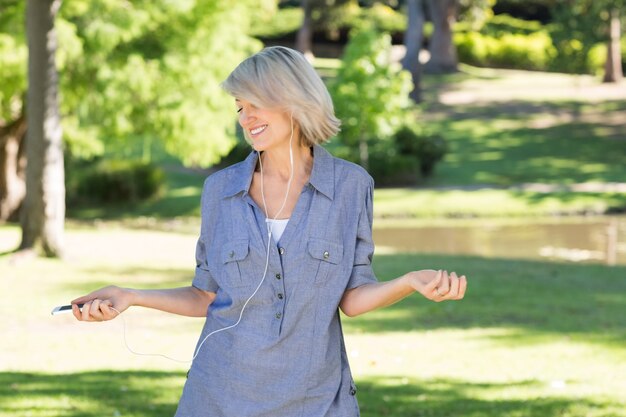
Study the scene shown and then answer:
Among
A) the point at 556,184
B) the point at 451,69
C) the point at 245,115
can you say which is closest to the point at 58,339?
the point at 245,115

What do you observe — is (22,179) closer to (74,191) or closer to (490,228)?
(74,191)

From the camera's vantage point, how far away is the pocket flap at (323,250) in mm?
3494

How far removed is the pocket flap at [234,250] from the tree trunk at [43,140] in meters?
13.4

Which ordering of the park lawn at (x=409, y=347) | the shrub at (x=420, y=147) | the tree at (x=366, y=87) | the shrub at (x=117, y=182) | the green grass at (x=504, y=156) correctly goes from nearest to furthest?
1. the park lawn at (x=409, y=347)
2. the green grass at (x=504, y=156)
3. the shrub at (x=117, y=182)
4. the tree at (x=366, y=87)
5. the shrub at (x=420, y=147)

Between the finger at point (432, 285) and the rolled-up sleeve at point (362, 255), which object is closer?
the finger at point (432, 285)

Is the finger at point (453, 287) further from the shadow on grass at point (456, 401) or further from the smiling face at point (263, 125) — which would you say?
the shadow on grass at point (456, 401)

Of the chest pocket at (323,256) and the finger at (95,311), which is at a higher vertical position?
the chest pocket at (323,256)

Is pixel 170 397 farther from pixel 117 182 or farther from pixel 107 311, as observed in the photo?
pixel 117 182

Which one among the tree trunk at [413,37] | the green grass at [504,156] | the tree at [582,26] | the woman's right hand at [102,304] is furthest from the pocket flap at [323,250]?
the tree trunk at [413,37]

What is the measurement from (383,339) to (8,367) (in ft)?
11.3

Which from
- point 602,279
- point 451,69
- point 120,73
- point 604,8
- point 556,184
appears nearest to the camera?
point 602,279

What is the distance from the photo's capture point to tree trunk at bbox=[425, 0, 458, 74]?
53125mm

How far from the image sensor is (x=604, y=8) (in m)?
Answer: 43.7

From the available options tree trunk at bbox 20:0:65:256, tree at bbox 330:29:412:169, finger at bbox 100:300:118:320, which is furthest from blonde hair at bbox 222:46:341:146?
tree at bbox 330:29:412:169
